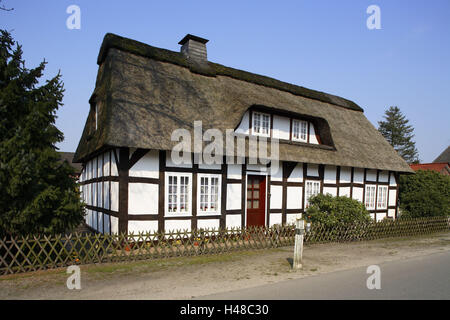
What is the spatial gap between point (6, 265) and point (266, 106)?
10.0 meters

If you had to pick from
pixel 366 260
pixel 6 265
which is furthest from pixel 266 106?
pixel 6 265

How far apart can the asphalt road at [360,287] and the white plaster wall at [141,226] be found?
470 cm

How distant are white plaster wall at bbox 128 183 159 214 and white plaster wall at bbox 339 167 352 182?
9.61 metres

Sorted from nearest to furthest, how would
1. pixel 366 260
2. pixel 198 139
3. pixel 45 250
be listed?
pixel 45 250 → pixel 366 260 → pixel 198 139

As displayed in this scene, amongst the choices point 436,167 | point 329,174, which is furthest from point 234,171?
point 436,167

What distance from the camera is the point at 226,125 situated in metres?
12.0

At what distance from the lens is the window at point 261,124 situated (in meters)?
13.4

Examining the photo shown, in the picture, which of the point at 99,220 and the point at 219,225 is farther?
the point at 99,220

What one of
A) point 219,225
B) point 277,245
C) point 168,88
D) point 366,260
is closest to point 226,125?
Answer: point 168,88

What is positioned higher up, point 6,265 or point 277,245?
point 6,265

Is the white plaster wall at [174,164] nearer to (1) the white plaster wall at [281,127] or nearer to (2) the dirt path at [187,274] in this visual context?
(2) the dirt path at [187,274]
